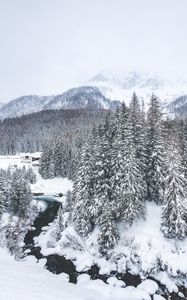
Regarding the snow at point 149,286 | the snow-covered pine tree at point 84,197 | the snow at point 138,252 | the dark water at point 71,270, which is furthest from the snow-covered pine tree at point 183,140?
the dark water at point 71,270

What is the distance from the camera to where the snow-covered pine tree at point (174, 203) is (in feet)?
129

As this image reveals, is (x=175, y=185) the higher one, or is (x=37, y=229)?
(x=175, y=185)

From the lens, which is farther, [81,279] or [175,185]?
[175,185]

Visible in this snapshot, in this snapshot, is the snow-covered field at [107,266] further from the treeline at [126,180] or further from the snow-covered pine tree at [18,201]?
the snow-covered pine tree at [18,201]

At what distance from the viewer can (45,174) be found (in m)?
108

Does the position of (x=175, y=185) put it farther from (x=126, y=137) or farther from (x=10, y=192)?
(x=10, y=192)

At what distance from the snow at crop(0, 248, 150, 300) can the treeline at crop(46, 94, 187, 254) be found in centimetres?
833

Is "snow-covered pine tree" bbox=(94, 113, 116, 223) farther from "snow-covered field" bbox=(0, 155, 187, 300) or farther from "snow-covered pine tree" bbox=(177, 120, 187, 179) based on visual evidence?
"snow-covered pine tree" bbox=(177, 120, 187, 179)

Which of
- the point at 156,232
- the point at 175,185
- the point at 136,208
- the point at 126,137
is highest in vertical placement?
the point at 126,137

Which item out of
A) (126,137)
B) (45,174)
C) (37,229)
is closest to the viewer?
(126,137)

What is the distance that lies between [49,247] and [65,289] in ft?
51.3

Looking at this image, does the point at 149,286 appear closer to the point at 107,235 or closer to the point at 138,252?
the point at 138,252

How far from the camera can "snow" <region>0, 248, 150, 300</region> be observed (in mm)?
22766

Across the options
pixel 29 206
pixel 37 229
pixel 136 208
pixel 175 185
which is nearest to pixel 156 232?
pixel 136 208
